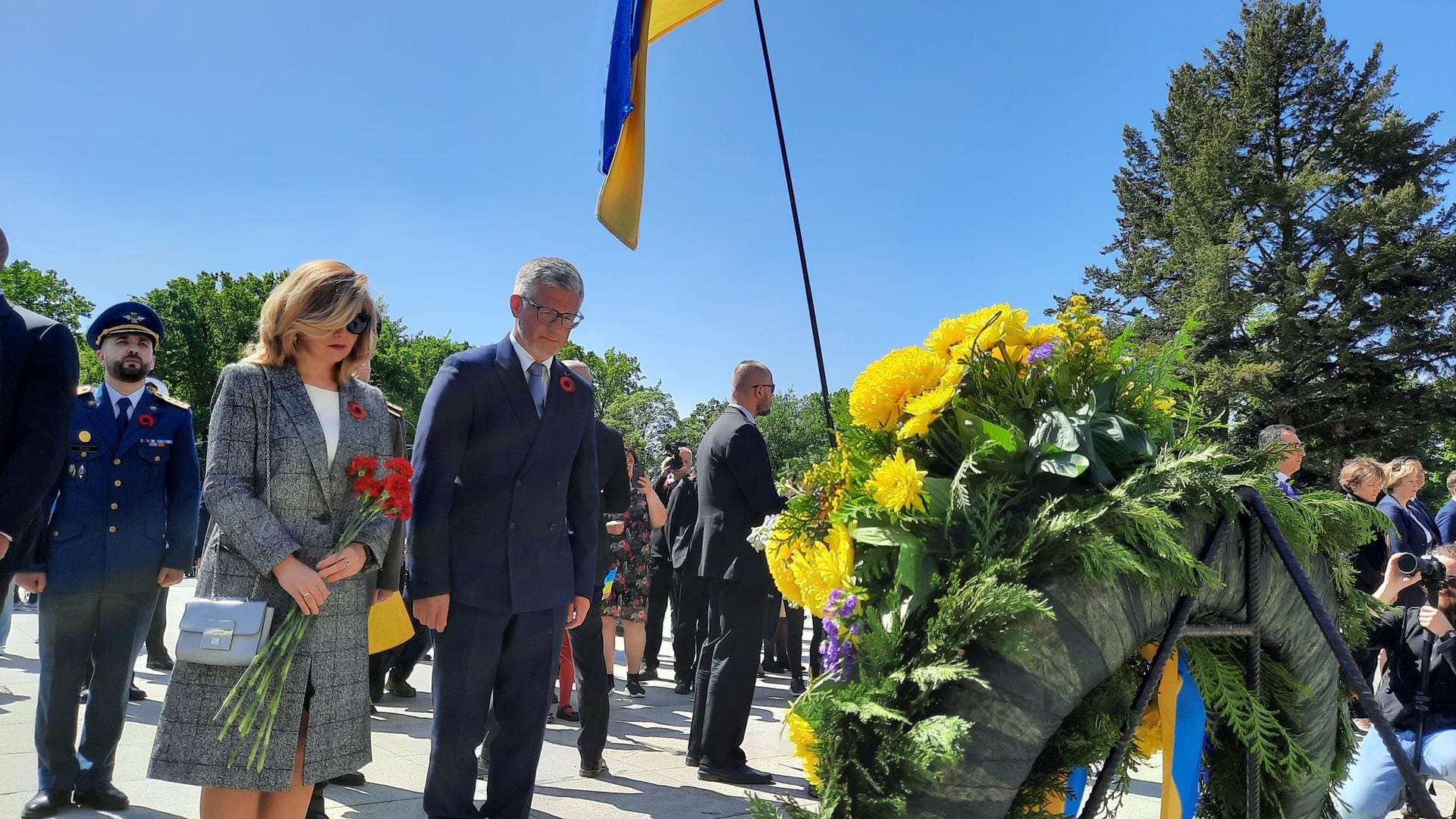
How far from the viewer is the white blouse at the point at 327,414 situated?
2.78 metres

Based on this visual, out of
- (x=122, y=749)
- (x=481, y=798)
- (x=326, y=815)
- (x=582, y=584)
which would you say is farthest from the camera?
(x=122, y=749)

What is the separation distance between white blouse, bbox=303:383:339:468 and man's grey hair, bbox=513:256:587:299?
0.88 meters

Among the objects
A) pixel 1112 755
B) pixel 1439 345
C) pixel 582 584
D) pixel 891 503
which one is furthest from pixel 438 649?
pixel 1439 345

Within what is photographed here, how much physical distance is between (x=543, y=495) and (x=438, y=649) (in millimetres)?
632

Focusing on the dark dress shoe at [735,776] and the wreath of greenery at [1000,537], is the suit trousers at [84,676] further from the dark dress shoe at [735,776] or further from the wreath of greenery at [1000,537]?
the wreath of greenery at [1000,537]

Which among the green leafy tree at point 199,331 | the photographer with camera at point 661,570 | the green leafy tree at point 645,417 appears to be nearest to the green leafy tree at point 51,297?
the green leafy tree at point 199,331

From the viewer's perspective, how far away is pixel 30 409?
283cm

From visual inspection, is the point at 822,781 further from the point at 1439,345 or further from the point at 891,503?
the point at 1439,345

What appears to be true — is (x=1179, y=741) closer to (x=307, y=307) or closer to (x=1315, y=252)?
(x=307, y=307)

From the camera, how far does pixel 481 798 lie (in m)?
4.31

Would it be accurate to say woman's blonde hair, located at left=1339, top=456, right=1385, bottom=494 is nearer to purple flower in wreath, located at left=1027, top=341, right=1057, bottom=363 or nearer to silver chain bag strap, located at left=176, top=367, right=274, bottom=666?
A: purple flower in wreath, located at left=1027, top=341, right=1057, bottom=363

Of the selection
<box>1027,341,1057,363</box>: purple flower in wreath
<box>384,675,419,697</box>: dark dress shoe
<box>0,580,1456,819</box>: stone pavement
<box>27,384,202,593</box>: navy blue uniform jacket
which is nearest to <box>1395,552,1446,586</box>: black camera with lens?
<box>0,580,1456,819</box>: stone pavement

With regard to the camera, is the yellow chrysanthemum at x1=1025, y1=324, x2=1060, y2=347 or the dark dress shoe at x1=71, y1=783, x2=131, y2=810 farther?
the dark dress shoe at x1=71, y1=783, x2=131, y2=810

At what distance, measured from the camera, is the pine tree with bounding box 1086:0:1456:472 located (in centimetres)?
2800
